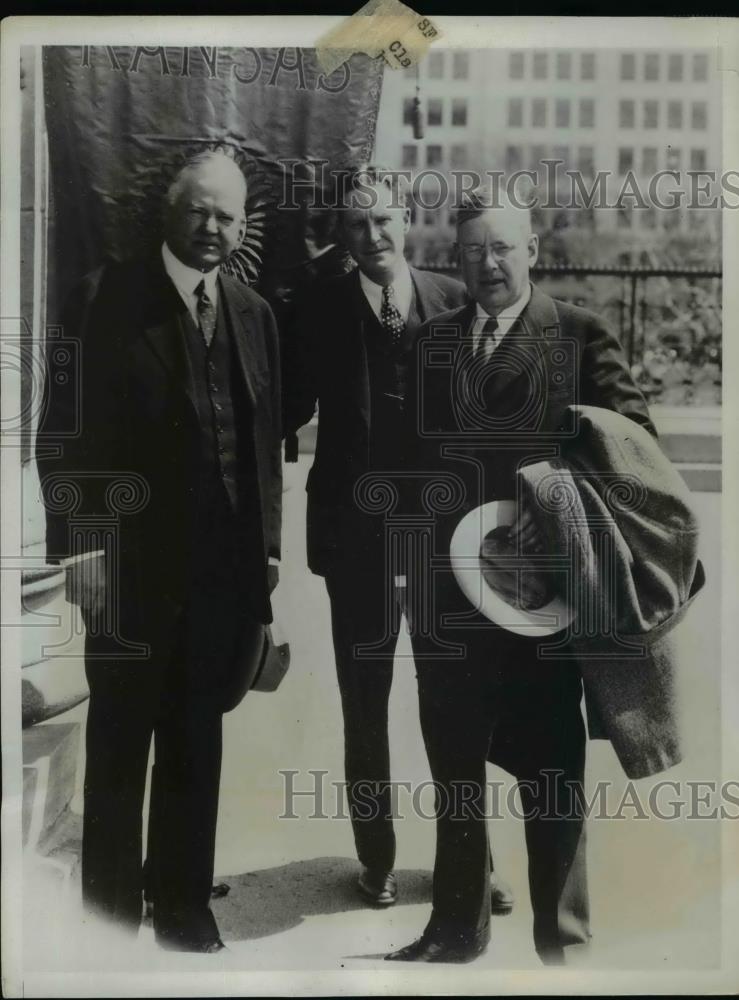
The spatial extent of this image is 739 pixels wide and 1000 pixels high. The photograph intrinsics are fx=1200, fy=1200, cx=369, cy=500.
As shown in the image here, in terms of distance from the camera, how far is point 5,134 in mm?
3469

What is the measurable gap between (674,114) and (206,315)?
148cm

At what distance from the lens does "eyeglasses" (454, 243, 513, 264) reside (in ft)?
11.3

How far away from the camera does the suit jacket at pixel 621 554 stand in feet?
11.3

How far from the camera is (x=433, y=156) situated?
345cm

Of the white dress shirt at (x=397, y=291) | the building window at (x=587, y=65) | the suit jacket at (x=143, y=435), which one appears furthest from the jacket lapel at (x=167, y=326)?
the building window at (x=587, y=65)

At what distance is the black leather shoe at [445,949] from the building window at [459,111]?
236 centimetres

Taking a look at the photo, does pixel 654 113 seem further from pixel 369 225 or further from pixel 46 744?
pixel 46 744

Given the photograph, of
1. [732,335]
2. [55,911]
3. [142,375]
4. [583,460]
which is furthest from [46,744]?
[732,335]

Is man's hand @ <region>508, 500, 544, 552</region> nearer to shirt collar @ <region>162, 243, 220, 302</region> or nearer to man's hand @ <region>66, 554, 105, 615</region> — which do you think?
shirt collar @ <region>162, 243, 220, 302</region>

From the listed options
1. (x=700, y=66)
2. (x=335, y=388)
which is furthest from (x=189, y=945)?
(x=700, y=66)

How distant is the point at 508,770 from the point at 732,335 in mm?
1427

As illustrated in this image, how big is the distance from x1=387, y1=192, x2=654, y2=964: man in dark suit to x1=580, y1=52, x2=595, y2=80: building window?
45 centimetres

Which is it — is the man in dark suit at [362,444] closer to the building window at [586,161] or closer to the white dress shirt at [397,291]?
the white dress shirt at [397,291]

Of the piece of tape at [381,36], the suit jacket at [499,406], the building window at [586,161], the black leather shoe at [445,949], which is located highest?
the piece of tape at [381,36]
